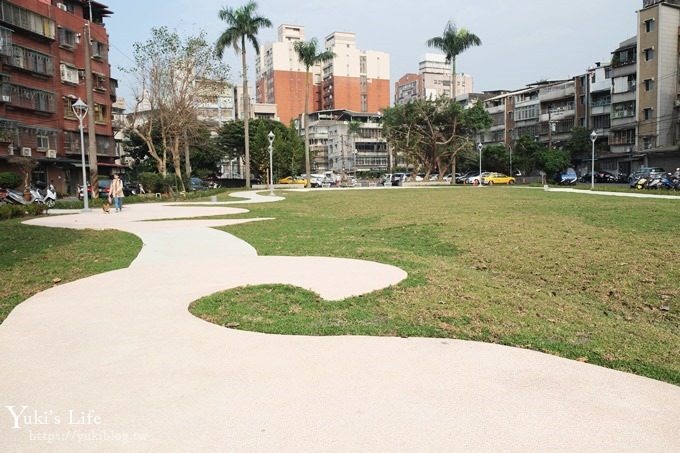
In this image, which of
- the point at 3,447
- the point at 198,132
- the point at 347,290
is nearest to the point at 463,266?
the point at 347,290

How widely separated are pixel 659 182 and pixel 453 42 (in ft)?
89.4

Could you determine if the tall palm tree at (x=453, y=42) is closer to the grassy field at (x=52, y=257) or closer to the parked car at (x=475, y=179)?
the parked car at (x=475, y=179)

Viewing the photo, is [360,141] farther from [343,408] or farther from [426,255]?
[343,408]

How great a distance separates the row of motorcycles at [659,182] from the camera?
31.2 m

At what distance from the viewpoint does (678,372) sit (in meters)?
4.16

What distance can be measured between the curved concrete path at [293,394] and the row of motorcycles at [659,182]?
1259 inches

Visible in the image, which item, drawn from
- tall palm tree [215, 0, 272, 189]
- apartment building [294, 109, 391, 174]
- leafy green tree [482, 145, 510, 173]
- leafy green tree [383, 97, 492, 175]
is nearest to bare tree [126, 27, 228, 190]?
tall palm tree [215, 0, 272, 189]

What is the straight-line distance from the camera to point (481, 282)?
23.9 feet

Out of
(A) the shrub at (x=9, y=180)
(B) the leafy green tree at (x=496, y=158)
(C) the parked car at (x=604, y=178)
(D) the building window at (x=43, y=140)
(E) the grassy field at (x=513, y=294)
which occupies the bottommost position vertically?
(E) the grassy field at (x=513, y=294)

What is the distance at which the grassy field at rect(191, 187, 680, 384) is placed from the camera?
4.99 meters

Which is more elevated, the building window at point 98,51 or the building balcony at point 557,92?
the building window at point 98,51

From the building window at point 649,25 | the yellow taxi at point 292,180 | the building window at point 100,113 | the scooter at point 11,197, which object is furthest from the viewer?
the yellow taxi at point 292,180

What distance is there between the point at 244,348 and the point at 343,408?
4.62ft

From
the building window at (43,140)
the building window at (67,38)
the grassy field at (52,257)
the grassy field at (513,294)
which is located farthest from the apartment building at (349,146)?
the grassy field at (513,294)
